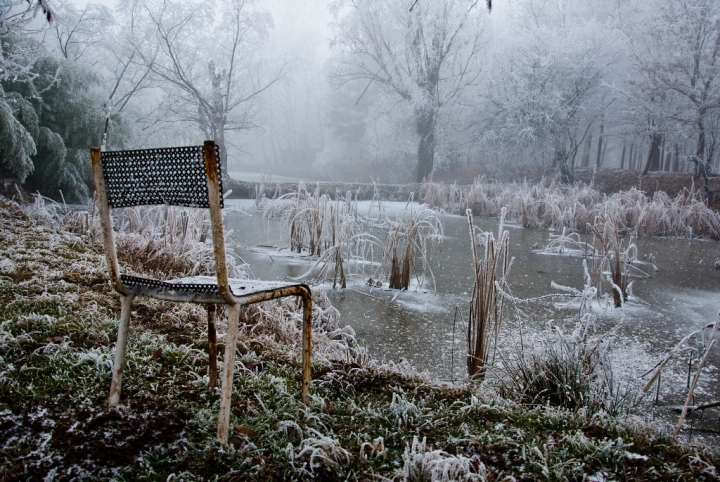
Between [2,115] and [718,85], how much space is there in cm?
1437

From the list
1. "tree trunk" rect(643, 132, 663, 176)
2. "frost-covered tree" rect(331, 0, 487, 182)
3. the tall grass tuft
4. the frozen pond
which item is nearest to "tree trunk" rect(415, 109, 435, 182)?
"frost-covered tree" rect(331, 0, 487, 182)

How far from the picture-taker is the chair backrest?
127 centimetres

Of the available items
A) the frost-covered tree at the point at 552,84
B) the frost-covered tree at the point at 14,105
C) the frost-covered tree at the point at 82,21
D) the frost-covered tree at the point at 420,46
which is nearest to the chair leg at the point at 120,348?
the frost-covered tree at the point at 14,105

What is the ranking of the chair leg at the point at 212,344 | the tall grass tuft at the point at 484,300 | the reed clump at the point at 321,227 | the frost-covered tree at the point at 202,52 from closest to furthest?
the chair leg at the point at 212,344 → the tall grass tuft at the point at 484,300 → the reed clump at the point at 321,227 → the frost-covered tree at the point at 202,52

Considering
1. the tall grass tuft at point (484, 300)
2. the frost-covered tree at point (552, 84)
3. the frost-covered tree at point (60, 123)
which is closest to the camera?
the tall grass tuft at point (484, 300)

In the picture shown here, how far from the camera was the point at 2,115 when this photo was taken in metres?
6.57

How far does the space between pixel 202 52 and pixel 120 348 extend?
21.5 metres

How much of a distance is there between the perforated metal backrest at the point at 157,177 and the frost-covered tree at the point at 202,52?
15.7 m

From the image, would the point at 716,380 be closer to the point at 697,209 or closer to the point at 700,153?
the point at 697,209

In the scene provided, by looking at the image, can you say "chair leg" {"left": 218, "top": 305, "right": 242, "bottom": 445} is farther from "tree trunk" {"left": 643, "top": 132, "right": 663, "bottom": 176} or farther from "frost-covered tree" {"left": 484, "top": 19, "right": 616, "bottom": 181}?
"tree trunk" {"left": 643, "top": 132, "right": 663, "bottom": 176}

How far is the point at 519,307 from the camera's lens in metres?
4.02

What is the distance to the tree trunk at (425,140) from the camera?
1764 centimetres

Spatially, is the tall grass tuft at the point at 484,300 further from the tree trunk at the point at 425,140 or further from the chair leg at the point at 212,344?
the tree trunk at the point at 425,140

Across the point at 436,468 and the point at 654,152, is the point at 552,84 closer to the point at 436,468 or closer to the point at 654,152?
A: the point at 654,152
